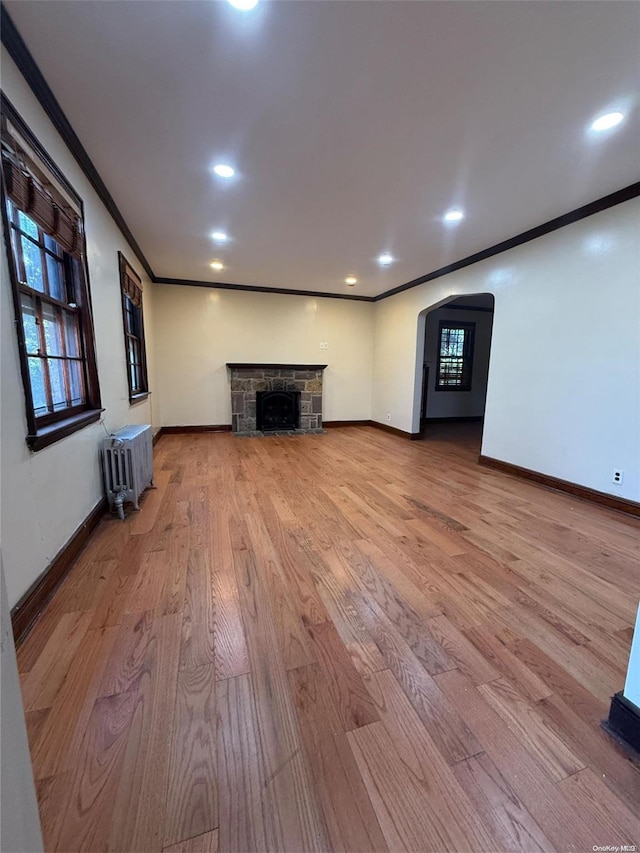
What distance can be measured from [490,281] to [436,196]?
1744mm

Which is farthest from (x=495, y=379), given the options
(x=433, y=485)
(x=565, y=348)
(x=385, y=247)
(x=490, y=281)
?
(x=385, y=247)

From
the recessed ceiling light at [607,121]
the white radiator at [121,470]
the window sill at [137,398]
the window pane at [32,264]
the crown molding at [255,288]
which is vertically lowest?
the white radiator at [121,470]

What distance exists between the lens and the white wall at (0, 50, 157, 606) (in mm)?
1453

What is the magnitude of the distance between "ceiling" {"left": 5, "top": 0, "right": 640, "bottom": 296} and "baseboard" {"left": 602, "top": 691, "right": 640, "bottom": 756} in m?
2.61

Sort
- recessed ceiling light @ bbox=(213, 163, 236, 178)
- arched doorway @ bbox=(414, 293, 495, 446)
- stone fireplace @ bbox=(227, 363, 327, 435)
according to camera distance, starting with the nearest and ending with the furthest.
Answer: recessed ceiling light @ bbox=(213, 163, 236, 178), stone fireplace @ bbox=(227, 363, 327, 435), arched doorway @ bbox=(414, 293, 495, 446)

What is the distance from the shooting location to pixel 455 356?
24.4 feet

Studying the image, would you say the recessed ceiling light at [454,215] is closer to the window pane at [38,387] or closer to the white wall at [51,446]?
the white wall at [51,446]

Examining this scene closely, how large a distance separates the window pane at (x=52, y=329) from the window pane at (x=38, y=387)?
0.17m

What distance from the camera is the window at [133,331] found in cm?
358

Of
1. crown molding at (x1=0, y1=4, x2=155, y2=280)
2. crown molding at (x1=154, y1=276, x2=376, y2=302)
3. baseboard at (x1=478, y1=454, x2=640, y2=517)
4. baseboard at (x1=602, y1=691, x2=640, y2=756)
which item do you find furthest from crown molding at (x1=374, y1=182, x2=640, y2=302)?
crown molding at (x1=0, y1=4, x2=155, y2=280)

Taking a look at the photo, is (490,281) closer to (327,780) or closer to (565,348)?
(565,348)

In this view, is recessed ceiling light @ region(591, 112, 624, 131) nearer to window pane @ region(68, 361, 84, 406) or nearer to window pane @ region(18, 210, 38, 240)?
window pane @ region(18, 210, 38, 240)

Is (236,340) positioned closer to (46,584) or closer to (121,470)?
(121,470)

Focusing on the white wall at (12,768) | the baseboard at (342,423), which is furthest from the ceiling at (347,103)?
the baseboard at (342,423)
